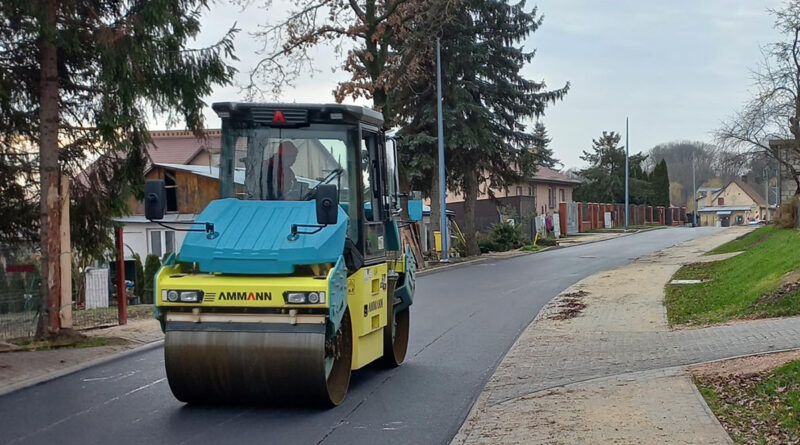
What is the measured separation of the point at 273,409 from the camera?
27.9 feet

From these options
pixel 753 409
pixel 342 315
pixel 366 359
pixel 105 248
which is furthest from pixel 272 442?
pixel 105 248

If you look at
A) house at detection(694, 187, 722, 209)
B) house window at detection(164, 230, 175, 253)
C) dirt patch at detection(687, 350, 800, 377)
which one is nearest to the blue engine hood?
dirt patch at detection(687, 350, 800, 377)

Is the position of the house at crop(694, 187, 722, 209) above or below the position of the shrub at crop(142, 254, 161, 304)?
above

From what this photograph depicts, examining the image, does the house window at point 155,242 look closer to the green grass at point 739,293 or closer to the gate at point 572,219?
Result: the green grass at point 739,293

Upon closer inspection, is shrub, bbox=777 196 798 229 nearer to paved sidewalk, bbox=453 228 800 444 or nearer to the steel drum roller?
paved sidewalk, bbox=453 228 800 444

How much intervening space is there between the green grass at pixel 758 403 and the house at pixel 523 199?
102 ft

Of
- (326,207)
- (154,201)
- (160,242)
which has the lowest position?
(160,242)

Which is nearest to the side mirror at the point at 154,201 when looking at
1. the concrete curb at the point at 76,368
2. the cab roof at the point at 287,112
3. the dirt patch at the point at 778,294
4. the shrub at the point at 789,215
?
the cab roof at the point at 287,112

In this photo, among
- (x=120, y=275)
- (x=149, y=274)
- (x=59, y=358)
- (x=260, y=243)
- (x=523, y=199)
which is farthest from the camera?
(x=523, y=199)

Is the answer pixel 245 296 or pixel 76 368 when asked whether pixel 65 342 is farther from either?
pixel 245 296

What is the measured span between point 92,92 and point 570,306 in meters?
10.1

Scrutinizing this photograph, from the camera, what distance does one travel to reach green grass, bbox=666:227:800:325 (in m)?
13.6

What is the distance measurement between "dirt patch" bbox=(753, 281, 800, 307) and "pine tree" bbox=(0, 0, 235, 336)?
9432mm

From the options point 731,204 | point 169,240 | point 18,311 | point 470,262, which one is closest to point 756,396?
point 18,311
